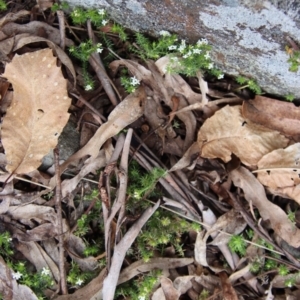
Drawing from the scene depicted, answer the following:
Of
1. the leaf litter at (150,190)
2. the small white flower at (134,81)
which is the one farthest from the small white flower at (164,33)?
the small white flower at (134,81)

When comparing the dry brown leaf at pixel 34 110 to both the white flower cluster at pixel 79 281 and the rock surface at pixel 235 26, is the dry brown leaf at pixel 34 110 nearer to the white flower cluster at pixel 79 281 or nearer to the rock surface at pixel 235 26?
the rock surface at pixel 235 26

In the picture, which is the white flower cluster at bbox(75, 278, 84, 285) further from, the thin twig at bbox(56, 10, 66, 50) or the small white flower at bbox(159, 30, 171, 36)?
the small white flower at bbox(159, 30, 171, 36)

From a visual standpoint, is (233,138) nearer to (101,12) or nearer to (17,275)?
(101,12)

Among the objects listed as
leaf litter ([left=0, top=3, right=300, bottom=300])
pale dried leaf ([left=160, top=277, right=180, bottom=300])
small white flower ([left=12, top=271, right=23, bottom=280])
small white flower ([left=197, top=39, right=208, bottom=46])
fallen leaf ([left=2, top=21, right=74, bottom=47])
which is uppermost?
small white flower ([left=197, top=39, right=208, bottom=46])

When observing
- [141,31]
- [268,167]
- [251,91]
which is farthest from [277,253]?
[141,31]

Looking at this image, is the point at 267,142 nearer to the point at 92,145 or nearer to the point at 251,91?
the point at 251,91

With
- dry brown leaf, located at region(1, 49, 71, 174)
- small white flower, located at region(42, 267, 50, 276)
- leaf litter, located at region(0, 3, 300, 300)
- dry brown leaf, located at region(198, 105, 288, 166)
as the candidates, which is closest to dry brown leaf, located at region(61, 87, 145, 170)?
leaf litter, located at region(0, 3, 300, 300)
